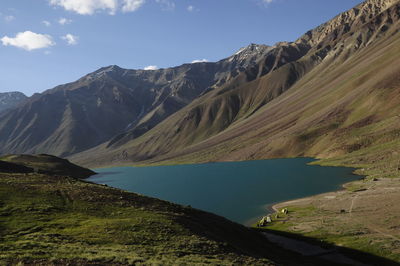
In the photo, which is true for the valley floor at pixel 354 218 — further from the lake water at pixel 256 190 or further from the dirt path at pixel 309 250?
the lake water at pixel 256 190

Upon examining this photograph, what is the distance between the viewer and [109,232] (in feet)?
132

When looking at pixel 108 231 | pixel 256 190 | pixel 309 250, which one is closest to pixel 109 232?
pixel 108 231

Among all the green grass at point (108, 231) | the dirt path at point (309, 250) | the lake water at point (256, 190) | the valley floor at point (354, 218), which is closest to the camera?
the green grass at point (108, 231)

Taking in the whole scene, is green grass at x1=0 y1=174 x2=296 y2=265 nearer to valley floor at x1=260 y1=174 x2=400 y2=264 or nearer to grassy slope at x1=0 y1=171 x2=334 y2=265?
grassy slope at x1=0 y1=171 x2=334 y2=265

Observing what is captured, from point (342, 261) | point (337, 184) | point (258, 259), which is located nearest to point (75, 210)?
point (258, 259)

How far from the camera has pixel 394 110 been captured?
17850cm

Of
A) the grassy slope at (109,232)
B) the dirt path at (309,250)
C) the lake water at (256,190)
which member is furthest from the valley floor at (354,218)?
the grassy slope at (109,232)

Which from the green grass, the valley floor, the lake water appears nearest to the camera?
the green grass

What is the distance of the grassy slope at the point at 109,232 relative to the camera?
31797 millimetres

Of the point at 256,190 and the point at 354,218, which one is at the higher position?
→ the point at 354,218

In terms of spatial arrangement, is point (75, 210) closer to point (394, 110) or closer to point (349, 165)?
point (349, 165)

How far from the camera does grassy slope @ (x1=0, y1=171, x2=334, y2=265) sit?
31797 millimetres

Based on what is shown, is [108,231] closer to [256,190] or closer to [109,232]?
[109,232]

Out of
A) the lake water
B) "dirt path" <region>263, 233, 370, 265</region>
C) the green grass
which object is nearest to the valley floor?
"dirt path" <region>263, 233, 370, 265</region>
